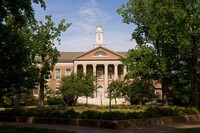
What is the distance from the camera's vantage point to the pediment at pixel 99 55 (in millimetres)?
66500

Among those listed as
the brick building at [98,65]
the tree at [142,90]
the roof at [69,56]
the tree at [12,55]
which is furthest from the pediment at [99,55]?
the tree at [12,55]

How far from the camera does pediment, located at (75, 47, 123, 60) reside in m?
66.5

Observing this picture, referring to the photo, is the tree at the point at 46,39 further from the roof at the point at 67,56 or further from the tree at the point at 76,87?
the roof at the point at 67,56

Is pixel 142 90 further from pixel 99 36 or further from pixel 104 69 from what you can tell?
pixel 99 36

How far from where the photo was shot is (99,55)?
67.0 metres

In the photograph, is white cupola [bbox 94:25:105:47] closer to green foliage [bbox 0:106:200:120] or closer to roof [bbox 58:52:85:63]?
roof [bbox 58:52:85:63]

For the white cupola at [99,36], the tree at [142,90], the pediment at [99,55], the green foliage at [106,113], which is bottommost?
the green foliage at [106,113]

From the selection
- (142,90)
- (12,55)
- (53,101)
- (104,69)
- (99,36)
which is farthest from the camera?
(99,36)

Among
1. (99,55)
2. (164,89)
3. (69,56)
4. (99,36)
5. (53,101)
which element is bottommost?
(53,101)

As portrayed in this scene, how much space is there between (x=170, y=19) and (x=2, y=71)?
1466cm

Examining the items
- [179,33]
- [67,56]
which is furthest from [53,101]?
[179,33]

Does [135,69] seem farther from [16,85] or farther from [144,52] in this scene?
[16,85]

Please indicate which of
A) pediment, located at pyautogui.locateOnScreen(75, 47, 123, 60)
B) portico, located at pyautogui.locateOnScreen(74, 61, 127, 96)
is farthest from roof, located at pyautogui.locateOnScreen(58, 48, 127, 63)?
portico, located at pyautogui.locateOnScreen(74, 61, 127, 96)

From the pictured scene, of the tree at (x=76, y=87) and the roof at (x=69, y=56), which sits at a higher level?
the roof at (x=69, y=56)
